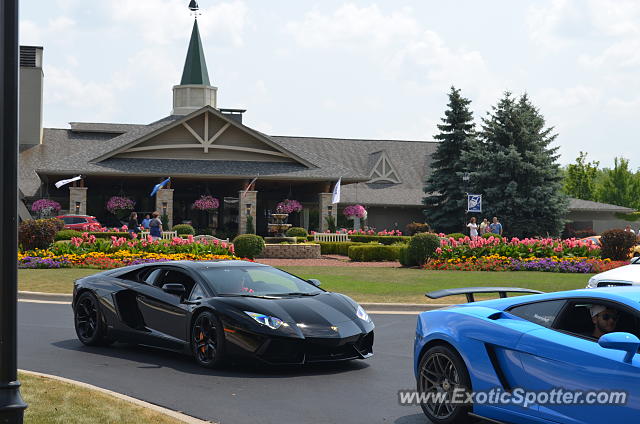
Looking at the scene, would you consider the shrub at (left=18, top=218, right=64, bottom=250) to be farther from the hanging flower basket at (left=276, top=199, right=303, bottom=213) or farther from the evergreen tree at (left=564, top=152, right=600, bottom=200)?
the evergreen tree at (left=564, top=152, right=600, bottom=200)

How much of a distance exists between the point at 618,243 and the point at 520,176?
24.8 m

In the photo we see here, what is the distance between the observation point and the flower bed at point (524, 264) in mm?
26047

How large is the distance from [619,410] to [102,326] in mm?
7792

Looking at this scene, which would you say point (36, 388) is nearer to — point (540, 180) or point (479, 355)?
point (479, 355)

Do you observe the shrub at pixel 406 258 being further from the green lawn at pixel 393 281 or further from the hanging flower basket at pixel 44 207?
the hanging flower basket at pixel 44 207

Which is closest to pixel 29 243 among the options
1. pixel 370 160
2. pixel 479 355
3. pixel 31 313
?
pixel 31 313

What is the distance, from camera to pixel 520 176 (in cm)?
5181

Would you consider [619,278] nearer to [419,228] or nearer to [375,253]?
[375,253]

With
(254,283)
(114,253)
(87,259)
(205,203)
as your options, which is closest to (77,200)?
(205,203)

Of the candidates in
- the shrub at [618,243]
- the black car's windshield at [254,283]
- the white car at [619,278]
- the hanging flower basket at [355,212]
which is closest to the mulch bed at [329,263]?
the shrub at [618,243]

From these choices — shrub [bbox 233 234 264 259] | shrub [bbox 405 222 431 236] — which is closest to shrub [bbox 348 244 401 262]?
shrub [bbox 233 234 264 259]

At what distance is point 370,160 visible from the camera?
6247 centimetres

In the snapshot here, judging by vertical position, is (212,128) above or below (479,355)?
above

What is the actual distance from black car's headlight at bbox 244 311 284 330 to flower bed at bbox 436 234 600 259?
19125 millimetres
